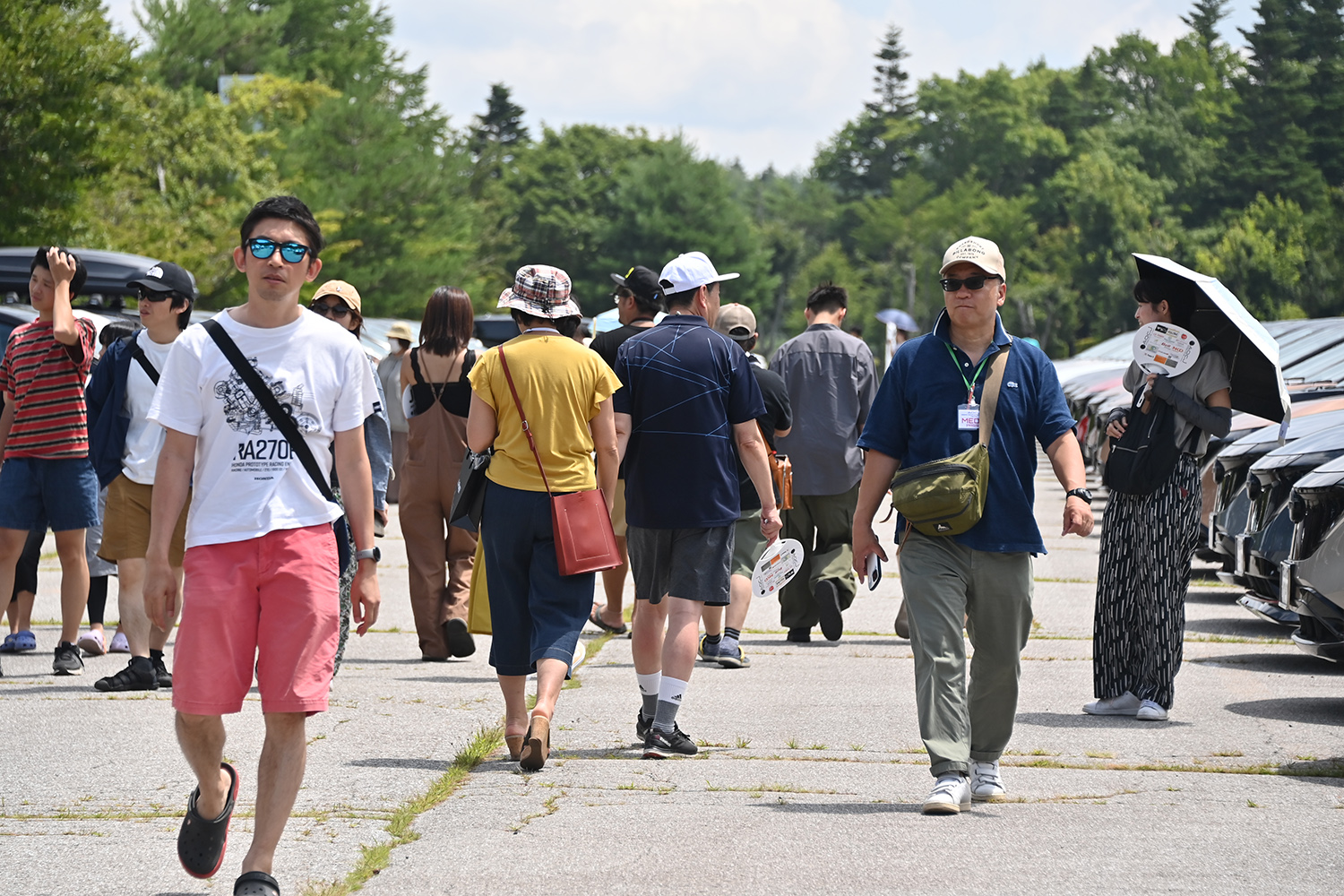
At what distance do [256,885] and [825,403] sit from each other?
20.6 ft

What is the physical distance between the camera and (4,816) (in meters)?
5.11

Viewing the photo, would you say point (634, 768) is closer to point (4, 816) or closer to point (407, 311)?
point (4, 816)

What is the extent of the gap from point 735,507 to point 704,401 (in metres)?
0.45

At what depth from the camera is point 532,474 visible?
6.18 metres

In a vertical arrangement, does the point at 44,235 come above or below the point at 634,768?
above

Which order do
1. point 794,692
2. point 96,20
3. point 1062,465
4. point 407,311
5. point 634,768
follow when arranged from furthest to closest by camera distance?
point 407,311
point 96,20
point 794,692
point 634,768
point 1062,465

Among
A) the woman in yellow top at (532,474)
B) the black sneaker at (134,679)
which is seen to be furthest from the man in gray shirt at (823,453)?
the black sneaker at (134,679)

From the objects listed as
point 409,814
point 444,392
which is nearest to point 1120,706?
point 409,814

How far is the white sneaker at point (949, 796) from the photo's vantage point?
207 inches

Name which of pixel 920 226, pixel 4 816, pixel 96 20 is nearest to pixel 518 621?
pixel 4 816

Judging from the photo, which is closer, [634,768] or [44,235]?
[634,768]

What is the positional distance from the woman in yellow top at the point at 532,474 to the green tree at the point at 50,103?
16555mm

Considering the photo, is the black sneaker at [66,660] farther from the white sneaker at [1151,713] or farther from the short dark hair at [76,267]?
the white sneaker at [1151,713]

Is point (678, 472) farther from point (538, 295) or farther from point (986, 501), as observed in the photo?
point (986, 501)
